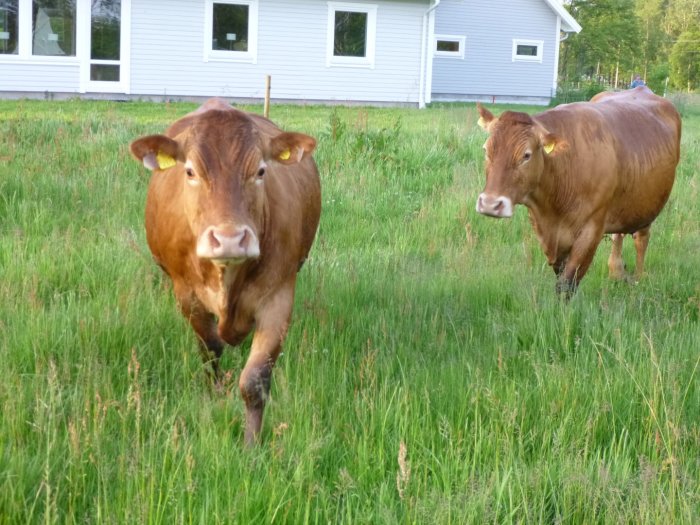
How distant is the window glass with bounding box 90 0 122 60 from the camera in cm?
2122

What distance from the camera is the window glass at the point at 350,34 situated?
79.4 feet

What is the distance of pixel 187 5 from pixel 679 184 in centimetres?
1478

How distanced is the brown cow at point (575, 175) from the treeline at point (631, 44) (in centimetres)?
2734

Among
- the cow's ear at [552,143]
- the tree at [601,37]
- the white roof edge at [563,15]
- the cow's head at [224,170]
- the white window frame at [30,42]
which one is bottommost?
the cow's head at [224,170]

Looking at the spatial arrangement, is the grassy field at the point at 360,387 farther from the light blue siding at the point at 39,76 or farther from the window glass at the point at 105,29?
the window glass at the point at 105,29

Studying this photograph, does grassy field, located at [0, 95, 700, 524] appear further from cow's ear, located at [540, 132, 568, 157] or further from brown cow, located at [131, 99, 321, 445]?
cow's ear, located at [540, 132, 568, 157]

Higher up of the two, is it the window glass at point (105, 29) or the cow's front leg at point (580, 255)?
the window glass at point (105, 29)

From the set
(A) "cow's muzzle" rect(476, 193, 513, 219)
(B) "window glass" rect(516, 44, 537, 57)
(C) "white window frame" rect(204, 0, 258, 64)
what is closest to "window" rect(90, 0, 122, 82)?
(C) "white window frame" rect(204, 0, 258, 64)

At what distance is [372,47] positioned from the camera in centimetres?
2441

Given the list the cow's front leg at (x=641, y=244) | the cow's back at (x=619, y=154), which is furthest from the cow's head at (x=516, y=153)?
the cow's front leg at (x=641, y=244)

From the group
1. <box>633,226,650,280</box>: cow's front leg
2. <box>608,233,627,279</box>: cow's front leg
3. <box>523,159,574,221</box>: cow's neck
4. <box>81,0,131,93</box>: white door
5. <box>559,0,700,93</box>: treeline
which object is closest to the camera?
<box>523,159,574,221</box>: cow's neck

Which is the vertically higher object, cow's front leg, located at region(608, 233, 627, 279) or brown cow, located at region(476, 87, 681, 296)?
brown cow, located at region(476, 87, 681, 296)

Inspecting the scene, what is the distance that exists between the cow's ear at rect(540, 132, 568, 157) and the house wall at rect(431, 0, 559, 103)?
23873 millimetres

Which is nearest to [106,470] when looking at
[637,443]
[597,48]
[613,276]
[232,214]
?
[232,214]
